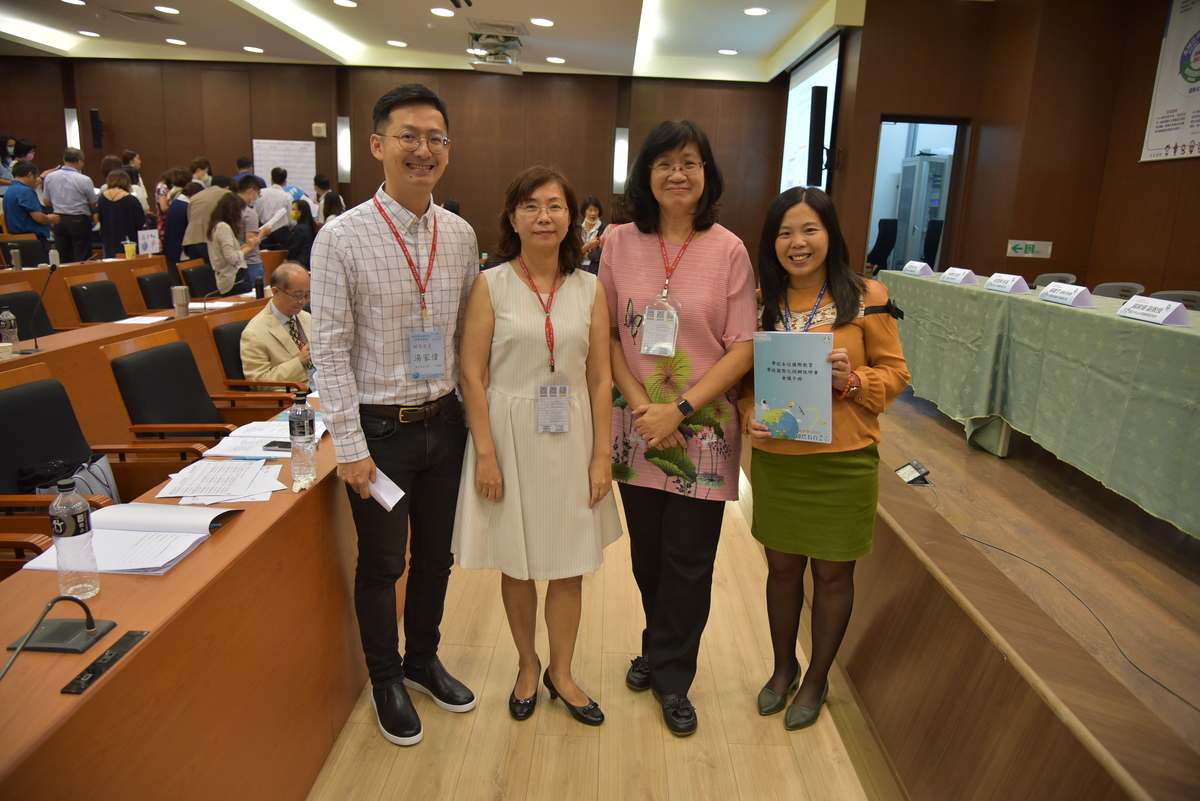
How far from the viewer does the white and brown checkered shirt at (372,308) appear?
1.62 meters

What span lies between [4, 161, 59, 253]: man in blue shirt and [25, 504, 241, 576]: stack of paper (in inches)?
295

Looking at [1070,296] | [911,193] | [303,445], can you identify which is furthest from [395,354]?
[911,193]

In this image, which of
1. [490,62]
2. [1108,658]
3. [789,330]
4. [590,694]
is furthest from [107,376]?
[490,62]

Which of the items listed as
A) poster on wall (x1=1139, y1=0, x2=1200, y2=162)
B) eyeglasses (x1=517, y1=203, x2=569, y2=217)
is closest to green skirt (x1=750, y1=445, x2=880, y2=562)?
eyeglasses (x1=517, y1=203, x2=569, y2=217)

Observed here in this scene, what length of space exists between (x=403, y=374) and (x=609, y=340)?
523 mm

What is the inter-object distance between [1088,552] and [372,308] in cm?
270

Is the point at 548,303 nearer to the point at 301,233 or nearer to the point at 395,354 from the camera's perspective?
the point at 395,354

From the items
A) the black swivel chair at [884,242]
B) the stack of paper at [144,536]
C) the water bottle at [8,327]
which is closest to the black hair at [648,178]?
the stack of paper at [144,536]

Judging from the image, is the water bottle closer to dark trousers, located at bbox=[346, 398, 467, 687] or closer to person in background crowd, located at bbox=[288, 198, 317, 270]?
dark trousers, located at bbox=[346, 398, 467, 687]

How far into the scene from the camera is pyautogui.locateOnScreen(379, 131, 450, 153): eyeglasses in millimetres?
1640

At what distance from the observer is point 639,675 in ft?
7.29

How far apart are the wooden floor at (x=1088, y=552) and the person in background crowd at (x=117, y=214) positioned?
23.5 feet

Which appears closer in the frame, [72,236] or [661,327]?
[661,327]

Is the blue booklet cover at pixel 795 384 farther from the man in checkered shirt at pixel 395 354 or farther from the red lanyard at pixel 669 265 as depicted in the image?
the man in checkered shirt at pixel 395 354
